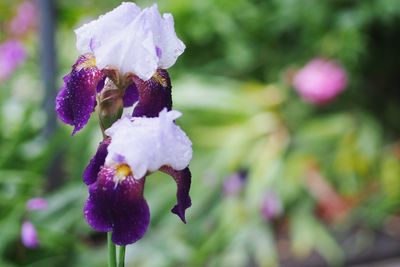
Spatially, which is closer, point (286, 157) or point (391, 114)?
point (286, 157)

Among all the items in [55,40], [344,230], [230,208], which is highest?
[55,40]

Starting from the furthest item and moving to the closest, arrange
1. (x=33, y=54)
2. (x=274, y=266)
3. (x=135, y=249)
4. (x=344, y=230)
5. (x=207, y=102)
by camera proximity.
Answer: (x=33, y=54) < (x=207, y=102) < (x=344, y=230) < (x=274, y=266) < (x=135, y=249)

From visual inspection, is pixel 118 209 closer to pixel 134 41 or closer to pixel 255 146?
pixel 134 41

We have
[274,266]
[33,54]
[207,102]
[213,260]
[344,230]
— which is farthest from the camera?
[33,54]

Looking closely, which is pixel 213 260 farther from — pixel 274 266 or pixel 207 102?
pixel 207 102

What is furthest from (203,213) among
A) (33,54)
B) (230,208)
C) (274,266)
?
(33,54)

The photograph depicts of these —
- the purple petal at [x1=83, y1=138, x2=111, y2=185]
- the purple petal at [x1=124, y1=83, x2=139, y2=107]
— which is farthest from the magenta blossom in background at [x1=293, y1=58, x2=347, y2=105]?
the purple petal at [x1=83, y1=138, x2=111, y2=185]

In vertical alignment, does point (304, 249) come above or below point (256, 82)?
below

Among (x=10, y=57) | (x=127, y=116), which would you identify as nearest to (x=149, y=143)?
(x=127, y=116)
